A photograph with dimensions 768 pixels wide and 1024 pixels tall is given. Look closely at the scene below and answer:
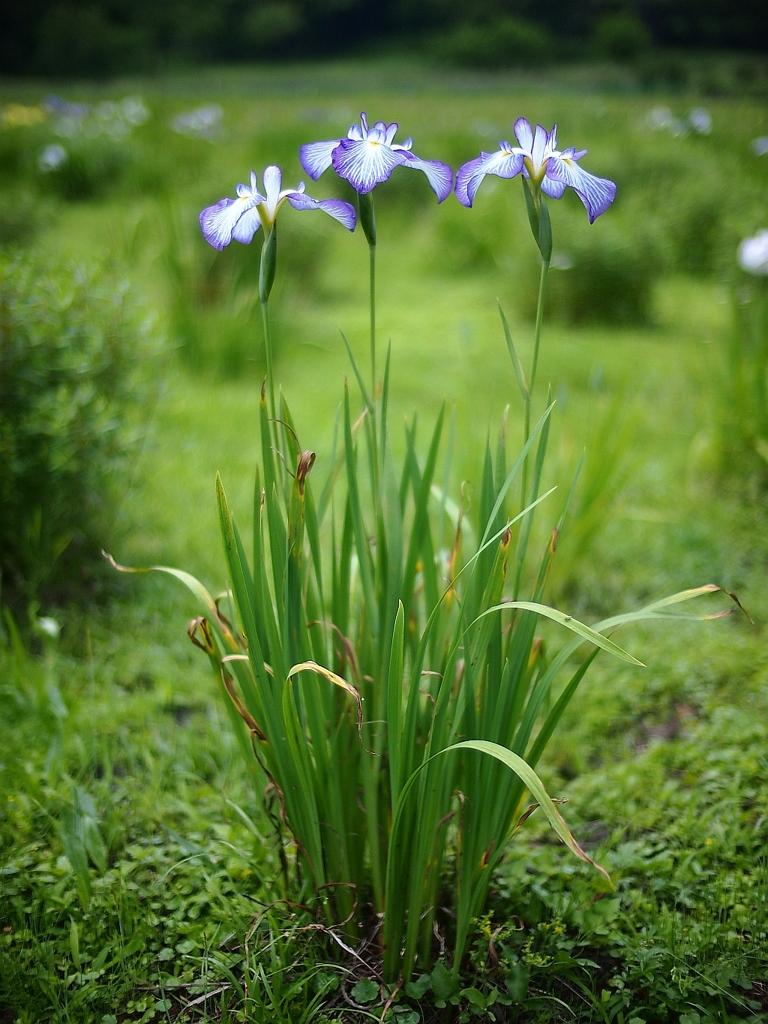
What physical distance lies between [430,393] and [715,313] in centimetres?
201

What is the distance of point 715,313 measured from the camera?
421 cm

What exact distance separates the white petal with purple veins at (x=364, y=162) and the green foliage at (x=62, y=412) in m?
1.21

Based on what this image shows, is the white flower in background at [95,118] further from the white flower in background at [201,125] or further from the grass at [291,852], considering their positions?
the grass at [291,852]

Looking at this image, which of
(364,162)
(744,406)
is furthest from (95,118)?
(364,162)

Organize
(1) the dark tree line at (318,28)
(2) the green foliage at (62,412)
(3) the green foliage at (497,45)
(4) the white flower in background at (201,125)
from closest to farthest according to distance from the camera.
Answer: (2) the green foliage at (62,412), (4) the white flower in background at (201,125), (1) the dark tree line at (318,28), (3) the green foliage at (497,45)

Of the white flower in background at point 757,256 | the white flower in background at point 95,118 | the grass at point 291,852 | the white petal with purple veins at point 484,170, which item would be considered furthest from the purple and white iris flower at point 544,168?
the white flower in background at point 95,118

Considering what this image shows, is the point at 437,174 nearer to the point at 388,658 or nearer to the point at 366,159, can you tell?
the point at 366,159

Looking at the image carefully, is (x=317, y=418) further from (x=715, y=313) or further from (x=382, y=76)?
(x=382, y=76)

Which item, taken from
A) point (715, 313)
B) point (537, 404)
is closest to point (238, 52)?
point (715, 313)

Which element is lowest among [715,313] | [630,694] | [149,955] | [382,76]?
[149,955]

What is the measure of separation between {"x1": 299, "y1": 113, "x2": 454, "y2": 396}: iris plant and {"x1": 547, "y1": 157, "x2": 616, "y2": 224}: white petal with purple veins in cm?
11

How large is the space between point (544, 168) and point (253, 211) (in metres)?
0.31

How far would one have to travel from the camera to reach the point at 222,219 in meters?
0.80

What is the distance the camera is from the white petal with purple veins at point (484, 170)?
0.79 m
